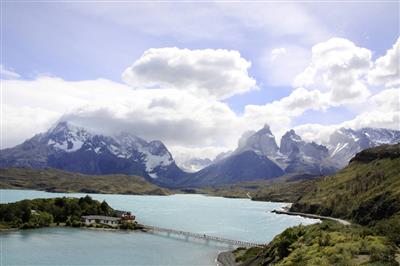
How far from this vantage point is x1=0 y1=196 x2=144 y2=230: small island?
14800 centimetres

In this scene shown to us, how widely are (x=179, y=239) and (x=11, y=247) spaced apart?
50.6m

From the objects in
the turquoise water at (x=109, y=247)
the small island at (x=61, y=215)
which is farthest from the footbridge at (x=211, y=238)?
the small island at (x=61, y=215)

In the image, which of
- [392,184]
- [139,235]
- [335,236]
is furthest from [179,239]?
[335,236]

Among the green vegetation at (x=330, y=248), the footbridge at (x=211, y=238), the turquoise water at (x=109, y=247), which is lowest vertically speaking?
the turquoise water at (x=109, y=247)

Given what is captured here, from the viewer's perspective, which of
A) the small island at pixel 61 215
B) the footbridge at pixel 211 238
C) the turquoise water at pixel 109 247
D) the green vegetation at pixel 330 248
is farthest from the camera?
the small island at pixel 61 215

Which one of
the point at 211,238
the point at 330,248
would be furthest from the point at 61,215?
the point at 330,248

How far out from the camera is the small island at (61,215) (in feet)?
486

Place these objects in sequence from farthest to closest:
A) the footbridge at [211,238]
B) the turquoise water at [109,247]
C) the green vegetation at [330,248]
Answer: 1. the footbridge at [211,238]
2. the turquoise water at [109,247]
3. the green vegetation at [330,248]

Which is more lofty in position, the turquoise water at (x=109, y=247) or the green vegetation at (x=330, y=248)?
the green vegetation at (x=330, y=248)

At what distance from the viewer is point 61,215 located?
166125 mm

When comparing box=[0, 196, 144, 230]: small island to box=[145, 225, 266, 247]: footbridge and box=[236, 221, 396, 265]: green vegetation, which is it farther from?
box=[236, 221, 396, 265]: green vegetation

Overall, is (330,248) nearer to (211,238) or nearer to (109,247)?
(109,247)

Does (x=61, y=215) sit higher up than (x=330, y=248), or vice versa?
(x=330, y=248)

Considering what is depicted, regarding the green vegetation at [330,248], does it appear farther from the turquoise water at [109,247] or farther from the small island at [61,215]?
the small island at [61,215]
